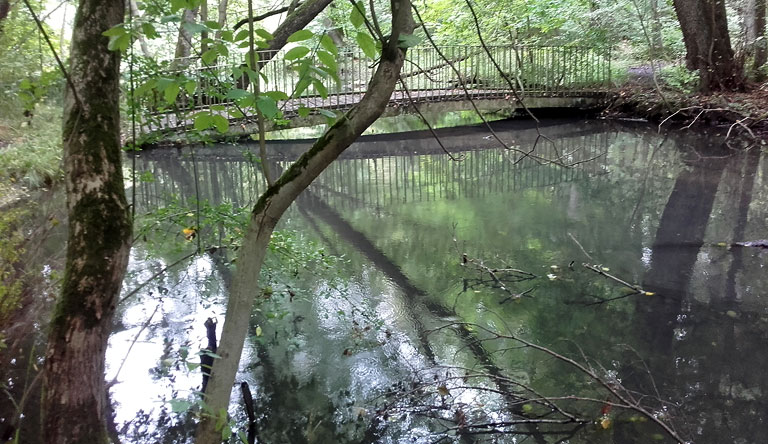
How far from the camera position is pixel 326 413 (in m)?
3.28

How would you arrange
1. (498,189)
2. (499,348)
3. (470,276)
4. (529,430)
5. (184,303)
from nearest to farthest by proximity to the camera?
(529,430)
(499,348)
(184,303)
(470,276)
(498,189)

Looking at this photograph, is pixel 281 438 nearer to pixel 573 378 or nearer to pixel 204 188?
pixel 573 378

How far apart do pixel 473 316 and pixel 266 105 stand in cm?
313

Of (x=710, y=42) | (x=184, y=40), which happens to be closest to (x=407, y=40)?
(x=184, y=40)

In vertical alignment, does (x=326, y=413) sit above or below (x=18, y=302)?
below

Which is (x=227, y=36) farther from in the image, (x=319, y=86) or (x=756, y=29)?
(x=756, y=29)

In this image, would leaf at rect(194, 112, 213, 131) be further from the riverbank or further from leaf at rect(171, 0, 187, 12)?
the riverbank

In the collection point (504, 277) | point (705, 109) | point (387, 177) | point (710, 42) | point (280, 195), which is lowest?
point (504, 277)

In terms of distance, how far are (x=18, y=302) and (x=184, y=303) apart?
49.2 inches

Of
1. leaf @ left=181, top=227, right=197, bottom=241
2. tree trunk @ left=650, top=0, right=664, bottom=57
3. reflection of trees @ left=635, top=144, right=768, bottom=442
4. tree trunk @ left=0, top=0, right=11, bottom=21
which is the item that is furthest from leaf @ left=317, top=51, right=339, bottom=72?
tree trunk @ left=650, top=0, right=664, bottom=57

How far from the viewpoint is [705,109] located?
1186 cm

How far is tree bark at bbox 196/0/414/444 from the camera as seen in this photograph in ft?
6.17

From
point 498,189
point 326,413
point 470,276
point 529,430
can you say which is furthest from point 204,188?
point 529,430

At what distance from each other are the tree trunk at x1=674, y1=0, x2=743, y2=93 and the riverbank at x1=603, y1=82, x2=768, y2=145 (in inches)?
12.2
